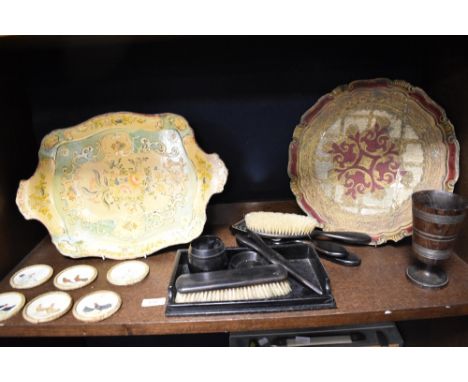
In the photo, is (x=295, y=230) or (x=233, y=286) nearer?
(x=233, y=286)

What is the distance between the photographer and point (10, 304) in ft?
1.80

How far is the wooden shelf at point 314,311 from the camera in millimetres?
511

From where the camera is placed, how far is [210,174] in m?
0.67

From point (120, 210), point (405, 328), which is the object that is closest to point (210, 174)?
point (120, 210)

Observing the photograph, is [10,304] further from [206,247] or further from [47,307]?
[206,247]

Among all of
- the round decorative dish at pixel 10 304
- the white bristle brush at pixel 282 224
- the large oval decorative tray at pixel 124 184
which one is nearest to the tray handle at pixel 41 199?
the large oval decorative tray at pixel 124 184

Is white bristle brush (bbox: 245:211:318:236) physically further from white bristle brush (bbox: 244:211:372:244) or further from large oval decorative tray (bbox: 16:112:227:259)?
large oval decorative tray (bbox: 16:112:227:259)

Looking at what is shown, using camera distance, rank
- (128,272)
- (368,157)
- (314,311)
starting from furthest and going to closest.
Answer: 1. (368,157)
2. (128,272)
3. (314,311)

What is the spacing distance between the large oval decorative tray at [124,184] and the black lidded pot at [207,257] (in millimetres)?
62

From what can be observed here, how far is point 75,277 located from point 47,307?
3.2 inches

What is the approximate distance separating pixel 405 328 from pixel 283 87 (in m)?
0.73

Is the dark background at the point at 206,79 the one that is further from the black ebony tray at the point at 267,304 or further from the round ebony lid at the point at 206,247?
the black ebony tray at the point at 267,304

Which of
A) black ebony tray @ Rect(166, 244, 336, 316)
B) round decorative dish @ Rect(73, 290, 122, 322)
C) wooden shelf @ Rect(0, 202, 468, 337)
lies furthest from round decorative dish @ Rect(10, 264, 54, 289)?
black ebony tray @ Rect(166, 244, 336, 316)

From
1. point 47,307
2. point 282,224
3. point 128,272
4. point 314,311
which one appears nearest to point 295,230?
point 282,224
